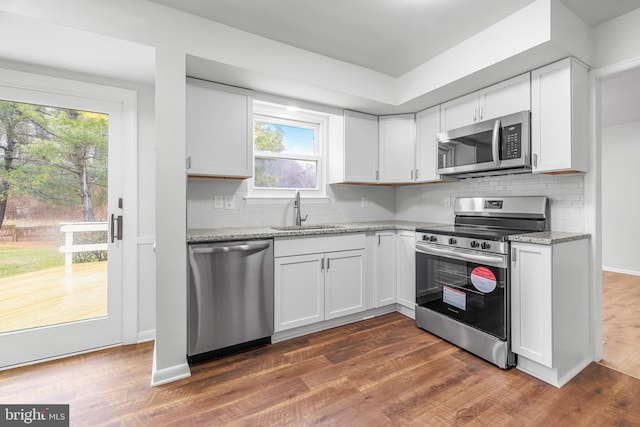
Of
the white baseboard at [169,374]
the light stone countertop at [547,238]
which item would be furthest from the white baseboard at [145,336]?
the light stone countertop at [547,238]

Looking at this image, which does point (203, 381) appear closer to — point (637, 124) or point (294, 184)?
point (294, 184)

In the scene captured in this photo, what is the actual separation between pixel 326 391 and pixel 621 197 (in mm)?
5860

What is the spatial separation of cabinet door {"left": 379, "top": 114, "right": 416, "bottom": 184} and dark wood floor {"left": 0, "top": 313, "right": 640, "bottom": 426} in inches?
72.4

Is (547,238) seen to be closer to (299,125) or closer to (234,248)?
(234,248)

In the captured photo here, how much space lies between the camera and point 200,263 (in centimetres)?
219

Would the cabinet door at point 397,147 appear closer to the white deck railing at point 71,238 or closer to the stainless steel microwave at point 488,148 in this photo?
the stainless steel microwave at point 488,148

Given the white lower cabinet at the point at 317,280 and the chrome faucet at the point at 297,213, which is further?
the chrome faucet at the point at 297,213

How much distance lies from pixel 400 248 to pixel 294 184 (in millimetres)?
1339

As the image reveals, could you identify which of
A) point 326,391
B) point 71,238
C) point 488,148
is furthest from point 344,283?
point 71,238

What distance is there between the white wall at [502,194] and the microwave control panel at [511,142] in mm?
409

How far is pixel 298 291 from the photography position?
8.68 feet

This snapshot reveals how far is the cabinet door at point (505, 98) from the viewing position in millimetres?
2365

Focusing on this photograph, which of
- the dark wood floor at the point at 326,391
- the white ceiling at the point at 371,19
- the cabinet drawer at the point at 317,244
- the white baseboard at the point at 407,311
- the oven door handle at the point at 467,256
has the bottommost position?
the dark wood floor at the point at 326,391

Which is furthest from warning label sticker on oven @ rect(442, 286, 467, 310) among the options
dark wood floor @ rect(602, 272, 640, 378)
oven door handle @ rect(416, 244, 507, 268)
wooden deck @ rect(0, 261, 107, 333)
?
wooden deck @ rect(0, 261, 107, 333)
